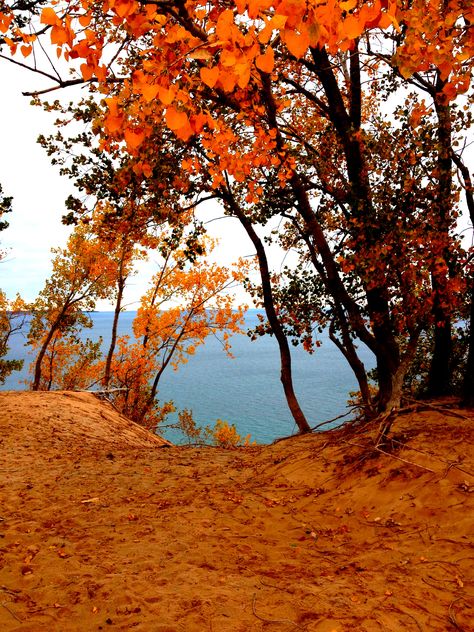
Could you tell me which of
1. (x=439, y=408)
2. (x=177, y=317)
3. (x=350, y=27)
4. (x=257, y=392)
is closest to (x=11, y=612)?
(x=350, y=27)

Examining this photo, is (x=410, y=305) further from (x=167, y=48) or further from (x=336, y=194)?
(x=167, y=48)

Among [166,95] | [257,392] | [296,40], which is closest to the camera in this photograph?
[296,40]

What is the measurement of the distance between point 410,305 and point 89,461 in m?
6.99

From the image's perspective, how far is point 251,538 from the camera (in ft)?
17.1

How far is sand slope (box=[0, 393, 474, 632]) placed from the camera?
352cm

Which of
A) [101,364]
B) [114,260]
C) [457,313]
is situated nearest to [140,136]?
[457,313]

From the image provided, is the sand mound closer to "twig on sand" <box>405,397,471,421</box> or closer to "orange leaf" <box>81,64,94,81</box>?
"twig on sand" <box>405,397,471,421</box>

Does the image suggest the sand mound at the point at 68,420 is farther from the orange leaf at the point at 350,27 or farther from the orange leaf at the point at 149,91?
the orange leaf at the point at 350,27

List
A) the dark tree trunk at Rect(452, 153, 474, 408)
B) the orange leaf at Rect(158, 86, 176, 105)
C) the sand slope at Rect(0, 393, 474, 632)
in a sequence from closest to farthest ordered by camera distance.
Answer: the orange leaf at Rect(158, 86, 176, 105) < the sand slope at Rect(0, 393, 474, 632) < the dark tree trunk at Rect(452, 153, 474, 408)

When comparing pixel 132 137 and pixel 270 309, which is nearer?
pixel 132 137

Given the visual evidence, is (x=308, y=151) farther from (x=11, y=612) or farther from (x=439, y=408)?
(x=11, y=612)

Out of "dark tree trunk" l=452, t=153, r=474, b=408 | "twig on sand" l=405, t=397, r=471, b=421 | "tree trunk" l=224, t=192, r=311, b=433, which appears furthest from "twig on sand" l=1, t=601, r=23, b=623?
"tree trunk" l=224, t=192, r=311, b=433

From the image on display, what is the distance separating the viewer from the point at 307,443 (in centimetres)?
892

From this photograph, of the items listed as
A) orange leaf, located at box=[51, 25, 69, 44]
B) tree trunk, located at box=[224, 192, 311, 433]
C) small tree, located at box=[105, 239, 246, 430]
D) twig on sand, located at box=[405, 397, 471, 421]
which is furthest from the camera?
small tree, located at box=[105, 239, 246, 430]
